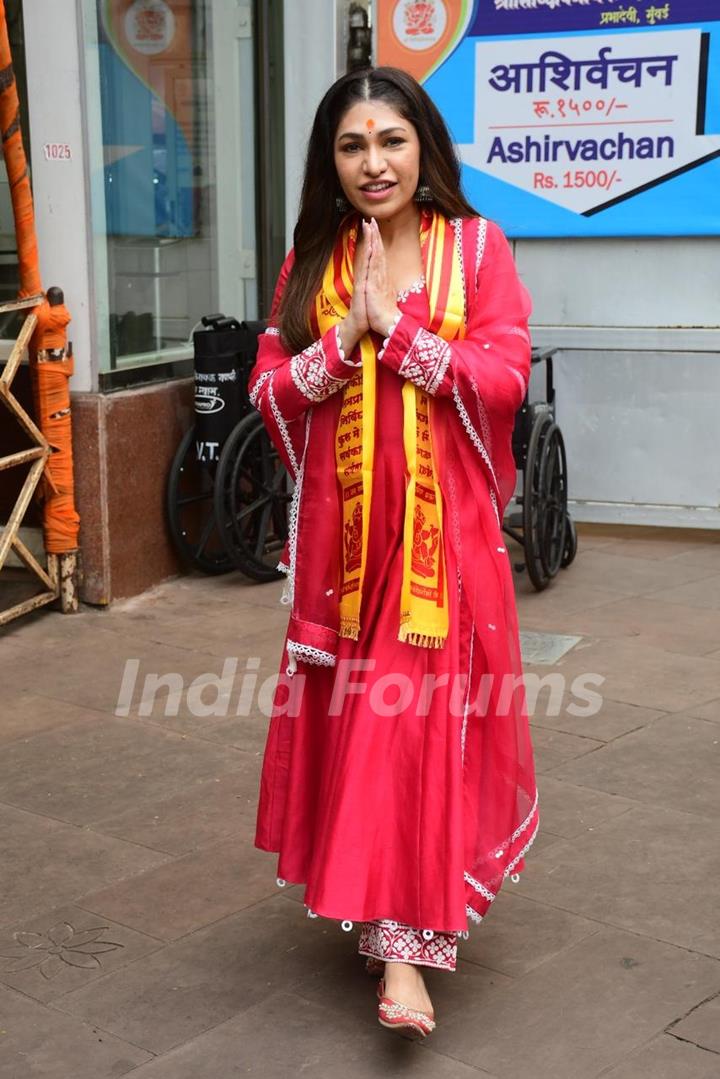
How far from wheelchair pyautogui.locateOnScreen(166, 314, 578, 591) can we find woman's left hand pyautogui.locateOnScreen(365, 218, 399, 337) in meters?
3.36

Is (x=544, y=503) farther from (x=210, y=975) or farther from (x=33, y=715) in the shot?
(x=210, y=975)

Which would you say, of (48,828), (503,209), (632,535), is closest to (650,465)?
(632,535)

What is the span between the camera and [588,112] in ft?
23.5

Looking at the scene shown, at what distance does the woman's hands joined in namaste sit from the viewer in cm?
298

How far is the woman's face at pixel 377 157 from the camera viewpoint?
303cm

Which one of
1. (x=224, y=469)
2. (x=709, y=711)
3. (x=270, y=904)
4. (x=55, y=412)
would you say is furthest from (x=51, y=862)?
(x=224, y=469)

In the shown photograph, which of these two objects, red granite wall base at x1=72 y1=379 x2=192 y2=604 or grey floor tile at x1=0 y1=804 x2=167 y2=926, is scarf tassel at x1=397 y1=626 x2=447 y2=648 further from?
red granite wall base at x1=72 y1=379 x2=192 y2=604

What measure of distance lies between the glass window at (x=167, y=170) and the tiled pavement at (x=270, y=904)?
5.78 feet

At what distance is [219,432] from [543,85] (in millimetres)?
2346

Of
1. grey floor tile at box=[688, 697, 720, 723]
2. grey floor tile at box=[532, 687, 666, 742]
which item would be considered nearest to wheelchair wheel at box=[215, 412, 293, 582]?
grey floor tile at box=[532, 687, 666, 742]

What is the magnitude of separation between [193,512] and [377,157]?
4.07 m

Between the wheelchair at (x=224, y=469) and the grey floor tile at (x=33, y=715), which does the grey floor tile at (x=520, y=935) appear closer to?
the grey floor tile at (x=33, y=715)

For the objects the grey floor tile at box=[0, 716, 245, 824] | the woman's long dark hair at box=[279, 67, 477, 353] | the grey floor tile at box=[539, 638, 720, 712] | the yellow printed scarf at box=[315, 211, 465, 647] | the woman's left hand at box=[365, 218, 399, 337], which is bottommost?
the grey floor tile at box=[0, 716, 245, 824]

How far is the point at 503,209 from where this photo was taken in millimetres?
7469
